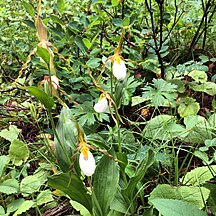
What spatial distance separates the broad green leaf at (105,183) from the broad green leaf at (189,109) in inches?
22.8

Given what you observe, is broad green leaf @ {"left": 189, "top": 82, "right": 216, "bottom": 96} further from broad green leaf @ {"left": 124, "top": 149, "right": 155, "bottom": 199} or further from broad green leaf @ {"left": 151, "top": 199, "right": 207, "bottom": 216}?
broad green leaf @ {"left": 151, "top": 199, "right": 207, "bottom": 216}

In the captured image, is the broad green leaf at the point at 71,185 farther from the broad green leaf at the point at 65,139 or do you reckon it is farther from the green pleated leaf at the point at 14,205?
the green pleated leaf at the point at 14,205

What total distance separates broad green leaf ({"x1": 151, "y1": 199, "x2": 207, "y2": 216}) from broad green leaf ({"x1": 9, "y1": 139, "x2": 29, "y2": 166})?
70 cm

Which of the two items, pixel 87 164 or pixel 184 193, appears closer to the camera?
pixel 87 164

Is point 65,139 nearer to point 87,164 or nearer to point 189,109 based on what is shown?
point 87,164

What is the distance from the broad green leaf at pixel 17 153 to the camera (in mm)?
1263

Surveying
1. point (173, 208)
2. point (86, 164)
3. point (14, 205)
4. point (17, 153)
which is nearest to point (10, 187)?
point (14, 205)

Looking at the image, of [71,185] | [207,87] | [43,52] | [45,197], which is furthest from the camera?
[207,87]

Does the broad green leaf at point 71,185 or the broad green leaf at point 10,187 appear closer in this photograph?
the broad green leaf at point 71,185

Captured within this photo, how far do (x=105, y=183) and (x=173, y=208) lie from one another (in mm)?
218

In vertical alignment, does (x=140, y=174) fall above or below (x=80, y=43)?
below

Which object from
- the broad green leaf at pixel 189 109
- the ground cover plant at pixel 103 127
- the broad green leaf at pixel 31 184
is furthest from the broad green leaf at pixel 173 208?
the broad green leaf at pixel 189 109

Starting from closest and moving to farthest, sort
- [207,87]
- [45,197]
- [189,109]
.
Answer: [45,197], [189,109], [207,87]

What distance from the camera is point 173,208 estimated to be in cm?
71
